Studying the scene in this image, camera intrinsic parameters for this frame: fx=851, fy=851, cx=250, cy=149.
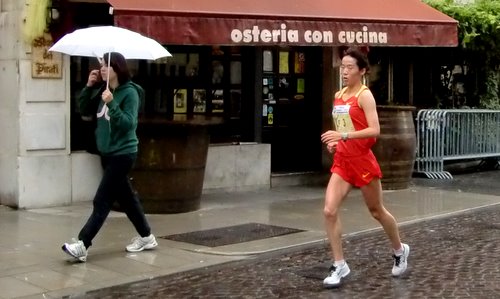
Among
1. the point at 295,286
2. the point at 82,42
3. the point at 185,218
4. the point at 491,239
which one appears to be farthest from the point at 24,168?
the point at 491,239

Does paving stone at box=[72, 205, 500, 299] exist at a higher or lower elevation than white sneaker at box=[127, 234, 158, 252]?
lower

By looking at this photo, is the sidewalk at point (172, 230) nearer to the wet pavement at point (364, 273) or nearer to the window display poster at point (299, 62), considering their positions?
the wet pavement at point (364, 273)

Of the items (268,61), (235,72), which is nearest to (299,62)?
(268,61)

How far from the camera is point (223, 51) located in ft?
40.2

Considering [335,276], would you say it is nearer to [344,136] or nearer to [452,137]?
[344,136]

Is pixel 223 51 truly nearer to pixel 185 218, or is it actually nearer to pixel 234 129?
pixel 234 129

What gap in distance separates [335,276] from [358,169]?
2.85ft

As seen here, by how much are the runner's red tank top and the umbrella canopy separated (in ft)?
6.36

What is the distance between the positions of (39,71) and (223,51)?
3.16 meters

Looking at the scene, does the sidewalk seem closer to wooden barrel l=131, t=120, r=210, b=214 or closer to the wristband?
wooden barrel l=131, t=120, r=210, b=214

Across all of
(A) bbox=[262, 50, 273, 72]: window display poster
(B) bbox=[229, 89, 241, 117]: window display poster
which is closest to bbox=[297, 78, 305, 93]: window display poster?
(A) bbox=[262, 50, 273, 72]: window display poster

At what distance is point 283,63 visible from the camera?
13.2m

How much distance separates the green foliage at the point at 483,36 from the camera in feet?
46.4

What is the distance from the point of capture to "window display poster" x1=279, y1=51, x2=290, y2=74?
43.1 ft
